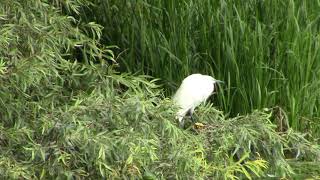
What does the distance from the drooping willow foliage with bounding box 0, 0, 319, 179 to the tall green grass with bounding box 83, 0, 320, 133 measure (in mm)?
790

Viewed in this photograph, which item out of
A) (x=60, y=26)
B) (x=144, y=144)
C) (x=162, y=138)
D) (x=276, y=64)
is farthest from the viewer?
(x=276, y=64)

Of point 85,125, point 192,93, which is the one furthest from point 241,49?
point 85,125

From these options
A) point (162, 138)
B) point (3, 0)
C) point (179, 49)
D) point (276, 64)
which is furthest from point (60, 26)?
point (276, 64)

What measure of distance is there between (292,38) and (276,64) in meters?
0.16

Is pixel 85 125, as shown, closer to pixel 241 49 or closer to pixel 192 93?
pixel 192 93

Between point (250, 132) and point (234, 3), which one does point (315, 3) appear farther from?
point (250, 132)

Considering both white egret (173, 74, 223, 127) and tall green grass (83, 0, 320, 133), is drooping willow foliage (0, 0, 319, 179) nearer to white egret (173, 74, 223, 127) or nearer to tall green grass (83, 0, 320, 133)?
white egret (173, 74, 223, 127)

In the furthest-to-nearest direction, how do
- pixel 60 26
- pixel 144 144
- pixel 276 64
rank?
pixel 276 64 < pixel 60 26 < pixel 144 144

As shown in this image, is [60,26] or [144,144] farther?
[60,26]

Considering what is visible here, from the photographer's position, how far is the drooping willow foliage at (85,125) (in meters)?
2.43

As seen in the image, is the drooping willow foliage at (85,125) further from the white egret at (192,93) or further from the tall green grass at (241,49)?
the tall green grass at (241,49)

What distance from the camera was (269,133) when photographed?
295 centimetres

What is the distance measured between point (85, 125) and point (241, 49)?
1.55 metres

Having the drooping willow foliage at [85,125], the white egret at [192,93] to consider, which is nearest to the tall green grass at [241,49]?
the white egret at [192,93]
